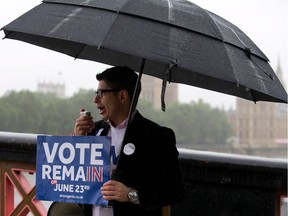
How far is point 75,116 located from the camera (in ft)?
221

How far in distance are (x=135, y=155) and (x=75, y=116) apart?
66147mm

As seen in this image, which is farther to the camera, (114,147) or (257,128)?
(257,128)

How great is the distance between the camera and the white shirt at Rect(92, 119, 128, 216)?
1.69 m

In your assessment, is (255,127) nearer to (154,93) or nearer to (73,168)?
(154,93)

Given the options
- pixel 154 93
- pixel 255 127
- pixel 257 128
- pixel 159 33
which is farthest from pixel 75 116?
pixel 159 33

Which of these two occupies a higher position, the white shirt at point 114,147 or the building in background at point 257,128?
the white shirt at point 114,147

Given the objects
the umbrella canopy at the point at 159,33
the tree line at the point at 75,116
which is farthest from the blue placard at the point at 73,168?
the tree line at the point at 75,116

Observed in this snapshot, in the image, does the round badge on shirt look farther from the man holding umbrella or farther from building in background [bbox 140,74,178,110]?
building in background [bbox 140,74,178,110]

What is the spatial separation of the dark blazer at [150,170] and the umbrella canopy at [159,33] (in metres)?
0.22

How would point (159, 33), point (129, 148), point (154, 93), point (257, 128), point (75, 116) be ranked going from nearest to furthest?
1. point (159, 33)
2. point (129, 148)
3. point (75, 116)
4. point (154, 93)
5. point (257, 128)

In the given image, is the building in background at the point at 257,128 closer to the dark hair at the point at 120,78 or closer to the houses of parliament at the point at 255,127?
the houses of parliament at the point at 255,127

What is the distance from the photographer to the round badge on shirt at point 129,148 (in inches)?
64.6

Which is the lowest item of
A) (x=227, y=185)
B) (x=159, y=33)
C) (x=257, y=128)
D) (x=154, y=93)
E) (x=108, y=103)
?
(x=257, y=128)

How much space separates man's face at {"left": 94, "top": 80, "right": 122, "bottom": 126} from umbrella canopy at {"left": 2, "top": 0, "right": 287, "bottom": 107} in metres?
0.13
